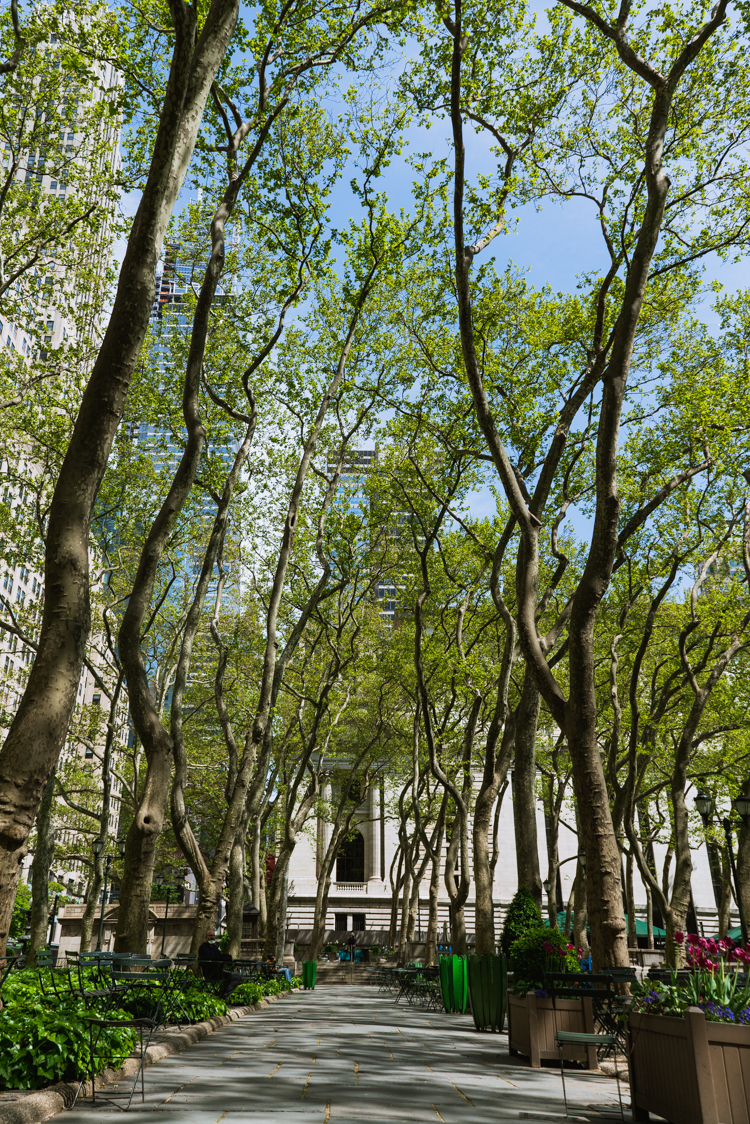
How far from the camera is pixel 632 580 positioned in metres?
19.3

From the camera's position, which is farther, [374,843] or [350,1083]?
[374,843]

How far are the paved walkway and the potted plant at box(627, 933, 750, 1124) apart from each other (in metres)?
0.61

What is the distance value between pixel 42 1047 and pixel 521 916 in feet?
30.5

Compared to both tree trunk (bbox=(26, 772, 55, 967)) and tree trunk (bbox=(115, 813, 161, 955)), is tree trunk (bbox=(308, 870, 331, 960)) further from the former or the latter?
tree trunk (bbox=(115, 813, 161, 955))

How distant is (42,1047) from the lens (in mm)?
5426

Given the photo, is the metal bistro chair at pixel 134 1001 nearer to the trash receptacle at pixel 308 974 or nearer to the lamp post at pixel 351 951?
the trash receptacle at pixel 308 974

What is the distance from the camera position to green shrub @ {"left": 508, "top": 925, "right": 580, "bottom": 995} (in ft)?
32.3

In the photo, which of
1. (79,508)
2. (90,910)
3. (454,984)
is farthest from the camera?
(90,910)

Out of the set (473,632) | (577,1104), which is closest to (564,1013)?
(577,1104)

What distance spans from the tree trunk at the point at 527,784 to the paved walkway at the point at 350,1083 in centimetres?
245

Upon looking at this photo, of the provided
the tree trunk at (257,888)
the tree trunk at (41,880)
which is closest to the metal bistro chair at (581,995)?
the tree trunk at (41,880)

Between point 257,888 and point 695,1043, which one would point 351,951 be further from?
point 695,1043

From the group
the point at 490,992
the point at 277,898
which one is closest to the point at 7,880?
the point at 490,992

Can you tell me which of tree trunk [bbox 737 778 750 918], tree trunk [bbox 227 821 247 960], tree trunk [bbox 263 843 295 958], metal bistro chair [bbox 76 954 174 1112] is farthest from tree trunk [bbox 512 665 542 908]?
tree trunk [bbox 263 843 295 958]
